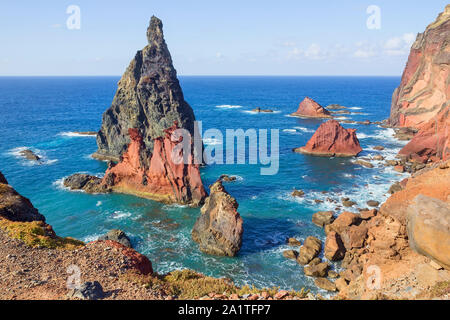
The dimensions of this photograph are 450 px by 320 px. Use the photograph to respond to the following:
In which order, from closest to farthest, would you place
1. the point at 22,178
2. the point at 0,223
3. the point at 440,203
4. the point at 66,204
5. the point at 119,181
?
the point at 440,203 < the point at 0,223 < the point at 66,204 < the point at 119,181 < the point at 22,178

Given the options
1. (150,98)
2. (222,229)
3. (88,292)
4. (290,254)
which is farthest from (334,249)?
(150,98)

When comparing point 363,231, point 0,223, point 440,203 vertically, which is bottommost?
point 363,231

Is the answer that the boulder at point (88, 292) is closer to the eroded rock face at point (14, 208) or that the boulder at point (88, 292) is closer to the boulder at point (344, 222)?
the eroded rock face at point (14, 208)

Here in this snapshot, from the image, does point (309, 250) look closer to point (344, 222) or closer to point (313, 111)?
point (344, 222)

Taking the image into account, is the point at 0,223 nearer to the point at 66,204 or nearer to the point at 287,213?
the point at 66,204

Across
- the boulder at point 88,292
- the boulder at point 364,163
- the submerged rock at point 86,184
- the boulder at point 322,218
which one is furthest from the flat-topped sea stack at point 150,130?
the boulder at point 364,163

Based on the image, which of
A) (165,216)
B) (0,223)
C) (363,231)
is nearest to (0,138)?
(165,216)
